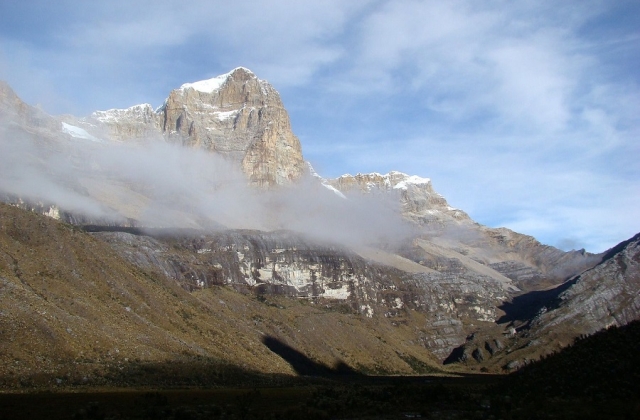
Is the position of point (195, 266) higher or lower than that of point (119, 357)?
higher

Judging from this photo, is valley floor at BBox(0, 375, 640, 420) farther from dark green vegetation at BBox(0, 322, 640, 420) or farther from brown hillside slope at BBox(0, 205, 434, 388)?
brown hillside slope at BBox(0, 205, 434, 388)

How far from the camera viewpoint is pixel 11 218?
9819 cm

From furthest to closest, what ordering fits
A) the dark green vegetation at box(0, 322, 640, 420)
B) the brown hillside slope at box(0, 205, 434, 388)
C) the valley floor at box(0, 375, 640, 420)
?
the brown hillside slope at box(0, 205, 434, 388)
the dark green vegetation at box(0, 322, 640, 420)
the valley floor at box(0, 375, 640, 420)

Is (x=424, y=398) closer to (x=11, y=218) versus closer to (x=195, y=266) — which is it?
(x=11, y=218)

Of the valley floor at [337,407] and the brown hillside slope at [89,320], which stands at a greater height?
the brown hillside slope at [89,320]

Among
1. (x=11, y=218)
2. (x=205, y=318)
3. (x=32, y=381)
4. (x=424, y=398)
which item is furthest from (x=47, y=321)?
(x=205, y=318)

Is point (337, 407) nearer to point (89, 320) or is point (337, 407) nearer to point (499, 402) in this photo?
point (499, 402)

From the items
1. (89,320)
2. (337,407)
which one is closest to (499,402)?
(337,407)

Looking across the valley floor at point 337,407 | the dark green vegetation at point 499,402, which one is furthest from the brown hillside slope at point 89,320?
the dark green vegetation at point 499,402

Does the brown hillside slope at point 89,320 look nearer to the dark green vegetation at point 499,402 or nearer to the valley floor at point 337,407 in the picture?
the valley floor at point 337,407

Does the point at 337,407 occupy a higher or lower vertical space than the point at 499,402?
lower

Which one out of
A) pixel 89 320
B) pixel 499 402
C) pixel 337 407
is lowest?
pixel 337 407

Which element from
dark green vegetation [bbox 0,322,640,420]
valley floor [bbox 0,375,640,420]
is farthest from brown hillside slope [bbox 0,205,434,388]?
dark green vegetation [bbox 0,322,640,420]

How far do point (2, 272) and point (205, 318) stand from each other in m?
55.6
